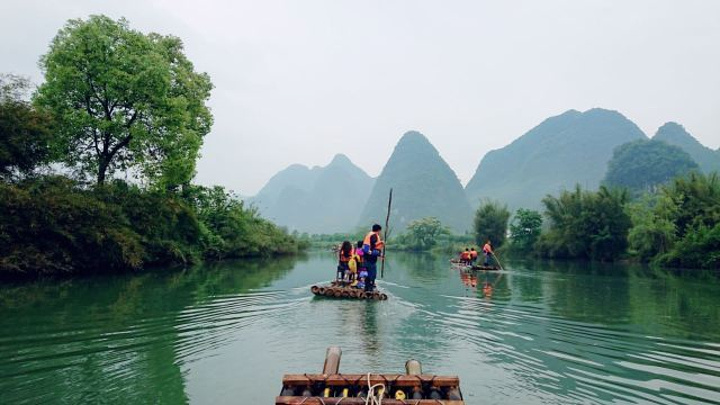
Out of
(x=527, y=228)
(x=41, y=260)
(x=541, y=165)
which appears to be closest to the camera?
(x=41, y=260)

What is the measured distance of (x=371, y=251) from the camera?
14.8m

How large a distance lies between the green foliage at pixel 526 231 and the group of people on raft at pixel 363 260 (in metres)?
39.6

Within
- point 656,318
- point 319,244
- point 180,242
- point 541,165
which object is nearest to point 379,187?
point 541,165

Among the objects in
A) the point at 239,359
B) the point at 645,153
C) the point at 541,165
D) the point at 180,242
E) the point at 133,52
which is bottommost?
the point at 239,359

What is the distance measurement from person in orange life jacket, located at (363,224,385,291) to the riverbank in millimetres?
12603

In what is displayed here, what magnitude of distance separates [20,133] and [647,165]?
3593 inches

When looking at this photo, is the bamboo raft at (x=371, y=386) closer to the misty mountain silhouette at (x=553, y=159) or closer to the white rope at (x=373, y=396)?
the white rope at (x=373, y=396)

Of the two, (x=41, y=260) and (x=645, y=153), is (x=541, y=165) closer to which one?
(x=645, y=153)

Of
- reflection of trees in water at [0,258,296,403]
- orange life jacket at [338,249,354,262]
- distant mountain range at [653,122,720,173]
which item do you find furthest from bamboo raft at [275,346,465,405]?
distant mountain range at [653,122,720,173]

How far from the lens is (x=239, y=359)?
7793 millimetres

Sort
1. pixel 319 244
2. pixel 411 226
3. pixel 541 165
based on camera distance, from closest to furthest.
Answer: pixel 411 226 < pixel 319 244 < pixel 541 165

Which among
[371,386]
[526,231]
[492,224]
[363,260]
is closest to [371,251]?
[363,260]

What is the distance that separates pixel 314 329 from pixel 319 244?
246 ft

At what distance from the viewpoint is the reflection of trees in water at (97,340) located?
20.1 feet
